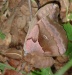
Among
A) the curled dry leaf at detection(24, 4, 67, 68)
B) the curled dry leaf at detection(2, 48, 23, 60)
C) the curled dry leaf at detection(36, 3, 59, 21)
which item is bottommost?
the curled dry leaf at detection(2, 48, 23, 60)

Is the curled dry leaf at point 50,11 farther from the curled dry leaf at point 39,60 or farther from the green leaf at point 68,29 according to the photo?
the curled dry leaf at point 39,60

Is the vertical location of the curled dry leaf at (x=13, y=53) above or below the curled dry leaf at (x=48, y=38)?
below

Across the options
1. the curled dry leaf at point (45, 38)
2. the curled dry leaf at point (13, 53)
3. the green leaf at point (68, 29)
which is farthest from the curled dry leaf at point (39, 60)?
the green leaf at point (68, 29)

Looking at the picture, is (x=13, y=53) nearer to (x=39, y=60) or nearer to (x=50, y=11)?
(x=39, y=60)

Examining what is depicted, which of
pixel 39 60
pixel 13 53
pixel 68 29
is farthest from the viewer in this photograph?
pixel 13 53

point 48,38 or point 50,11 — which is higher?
point 50,11

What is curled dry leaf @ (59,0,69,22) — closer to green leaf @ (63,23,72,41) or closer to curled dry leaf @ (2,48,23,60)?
green leaf @ (63,23,72,41)

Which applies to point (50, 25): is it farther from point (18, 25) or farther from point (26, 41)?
point (18, 25)

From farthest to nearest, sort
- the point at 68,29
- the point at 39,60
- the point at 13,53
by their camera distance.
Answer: the point at 13,53, the point at 39,60, the point at 68,29

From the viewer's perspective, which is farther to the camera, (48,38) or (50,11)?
(50,11)

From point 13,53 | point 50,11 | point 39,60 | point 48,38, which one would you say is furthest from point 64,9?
point 13,53

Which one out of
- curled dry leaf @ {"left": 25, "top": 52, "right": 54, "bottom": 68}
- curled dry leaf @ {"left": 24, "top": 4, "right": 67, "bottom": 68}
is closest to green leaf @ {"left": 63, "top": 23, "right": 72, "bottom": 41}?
curled dry leaf @ {"left": 24, "top": 4, "right": 67, "bottom": 68}
